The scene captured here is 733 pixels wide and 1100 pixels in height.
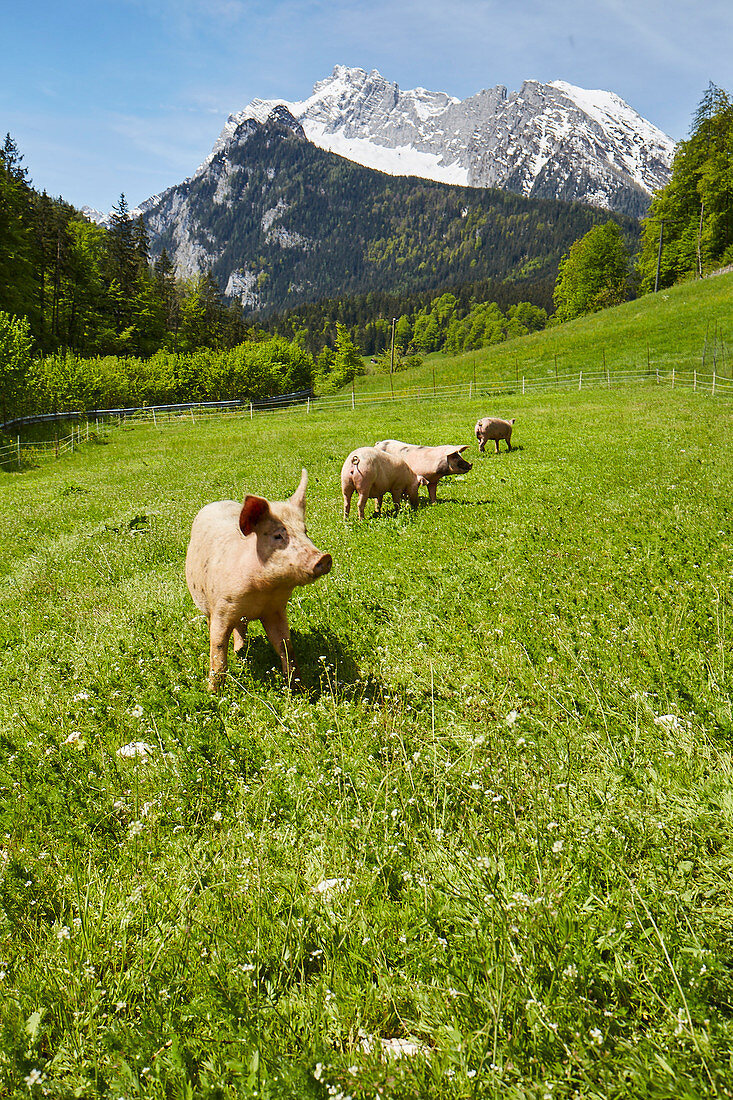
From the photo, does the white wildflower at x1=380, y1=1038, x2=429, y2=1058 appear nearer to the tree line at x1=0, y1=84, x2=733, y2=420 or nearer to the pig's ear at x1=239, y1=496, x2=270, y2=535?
the pig's ear at x1=239, y1=496, x2=270, y2=535

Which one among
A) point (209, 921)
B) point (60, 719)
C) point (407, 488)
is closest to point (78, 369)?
point (407, 488)

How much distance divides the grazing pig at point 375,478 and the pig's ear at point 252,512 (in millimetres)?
8519

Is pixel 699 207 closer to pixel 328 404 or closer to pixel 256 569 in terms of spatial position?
pixel 328 404

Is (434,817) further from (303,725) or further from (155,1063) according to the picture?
(155,1063)

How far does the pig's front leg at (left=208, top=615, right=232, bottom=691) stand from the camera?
5480mm

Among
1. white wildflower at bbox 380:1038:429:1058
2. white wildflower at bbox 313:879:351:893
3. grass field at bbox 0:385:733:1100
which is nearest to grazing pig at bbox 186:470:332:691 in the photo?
grass field at bbox 0:385:733:1100

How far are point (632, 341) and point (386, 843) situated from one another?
62.4 metres

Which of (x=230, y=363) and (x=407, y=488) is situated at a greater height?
(x=230, y=363)

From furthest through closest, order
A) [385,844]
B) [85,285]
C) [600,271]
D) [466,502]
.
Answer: [600,271]
[85,285]
[466,502]
[385,844]

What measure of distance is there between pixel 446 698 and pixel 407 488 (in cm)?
962

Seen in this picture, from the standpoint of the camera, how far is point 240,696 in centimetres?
550

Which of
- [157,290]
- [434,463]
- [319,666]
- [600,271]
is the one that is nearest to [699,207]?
[600,271]

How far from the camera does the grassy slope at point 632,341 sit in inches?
1983

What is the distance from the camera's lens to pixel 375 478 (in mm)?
13742
